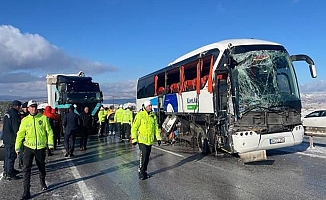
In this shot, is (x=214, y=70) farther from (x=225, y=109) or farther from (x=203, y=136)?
(x=203, y=136)

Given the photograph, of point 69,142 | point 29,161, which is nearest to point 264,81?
point 29,161

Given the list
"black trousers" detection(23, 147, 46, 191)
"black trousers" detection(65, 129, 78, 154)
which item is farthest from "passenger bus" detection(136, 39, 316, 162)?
"black trousers" detection(23, 147, 46, 191)

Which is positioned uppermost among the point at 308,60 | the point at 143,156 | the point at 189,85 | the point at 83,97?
the point at 308,60

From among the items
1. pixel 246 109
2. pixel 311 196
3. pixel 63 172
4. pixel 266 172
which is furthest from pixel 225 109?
pixel 63 172

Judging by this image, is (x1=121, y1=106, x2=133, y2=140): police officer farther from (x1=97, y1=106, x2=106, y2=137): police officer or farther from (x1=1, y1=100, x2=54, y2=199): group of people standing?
(x1=1, y1=100, x2=54, y2=199): group of people standing

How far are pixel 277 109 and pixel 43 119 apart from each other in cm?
616

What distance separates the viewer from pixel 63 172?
9422 mm

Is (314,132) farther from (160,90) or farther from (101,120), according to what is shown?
(101,120)

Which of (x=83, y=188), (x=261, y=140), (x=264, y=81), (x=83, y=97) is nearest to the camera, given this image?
(x=83, y=188)

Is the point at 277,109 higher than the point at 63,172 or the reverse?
higher

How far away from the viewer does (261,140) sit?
31.1 ft

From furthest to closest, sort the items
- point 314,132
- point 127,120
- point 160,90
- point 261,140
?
point 127,120
point 160,90
point 314,132
point 261,140

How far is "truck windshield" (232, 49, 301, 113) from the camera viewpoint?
966 cm

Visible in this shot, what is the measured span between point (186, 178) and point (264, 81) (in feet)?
12.5
